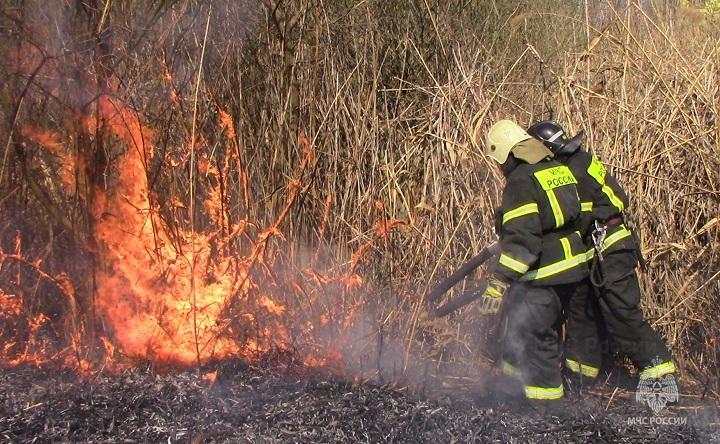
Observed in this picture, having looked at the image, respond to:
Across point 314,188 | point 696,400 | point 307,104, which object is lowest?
point 696,400

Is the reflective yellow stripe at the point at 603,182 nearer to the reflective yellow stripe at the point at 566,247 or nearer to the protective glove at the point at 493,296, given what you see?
the reflective yellow stripe at the point at 566,247

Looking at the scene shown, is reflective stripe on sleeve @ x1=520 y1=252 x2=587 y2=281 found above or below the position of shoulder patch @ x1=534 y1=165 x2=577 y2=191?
below

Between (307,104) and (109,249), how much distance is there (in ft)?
6.25

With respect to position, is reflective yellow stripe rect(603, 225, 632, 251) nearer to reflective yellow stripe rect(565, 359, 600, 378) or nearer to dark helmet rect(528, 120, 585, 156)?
dark helmet rect(528, 120, 585, 156)

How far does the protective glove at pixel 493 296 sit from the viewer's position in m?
4.01

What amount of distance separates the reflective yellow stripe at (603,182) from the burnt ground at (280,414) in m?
1.17

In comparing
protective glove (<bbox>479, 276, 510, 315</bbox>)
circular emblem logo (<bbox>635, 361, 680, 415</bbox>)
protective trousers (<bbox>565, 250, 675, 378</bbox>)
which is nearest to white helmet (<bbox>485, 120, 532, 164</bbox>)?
protective glove (<bbox>479, 276, 510, 315</bbox>)

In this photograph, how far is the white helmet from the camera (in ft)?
13.4

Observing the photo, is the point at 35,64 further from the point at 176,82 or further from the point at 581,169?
the point at 581,169

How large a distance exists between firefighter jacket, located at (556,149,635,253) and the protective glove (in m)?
0.74

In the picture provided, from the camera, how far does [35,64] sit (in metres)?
4.00

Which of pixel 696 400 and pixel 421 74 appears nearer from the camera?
pixel 696 400

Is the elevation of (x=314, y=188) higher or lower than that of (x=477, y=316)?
higher

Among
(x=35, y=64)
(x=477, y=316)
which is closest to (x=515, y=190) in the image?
(x=477, y=316)
